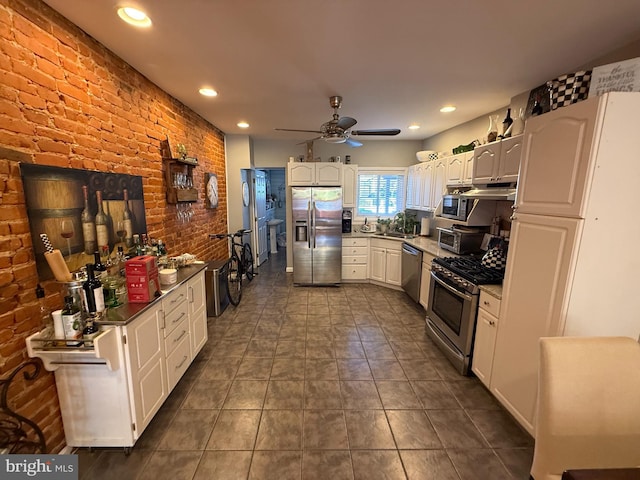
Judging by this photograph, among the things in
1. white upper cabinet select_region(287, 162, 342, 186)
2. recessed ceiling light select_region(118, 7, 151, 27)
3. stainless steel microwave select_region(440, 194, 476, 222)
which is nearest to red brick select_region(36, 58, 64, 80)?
recessed ceiling light select_region(118, 7, 151, 27)

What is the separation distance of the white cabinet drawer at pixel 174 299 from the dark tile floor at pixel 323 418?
757 millimetres

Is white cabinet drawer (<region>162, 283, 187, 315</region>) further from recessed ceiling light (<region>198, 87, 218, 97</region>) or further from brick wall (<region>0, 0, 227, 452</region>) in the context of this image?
recessed ceiling light (<region>198, 87, 218, 97</region>)

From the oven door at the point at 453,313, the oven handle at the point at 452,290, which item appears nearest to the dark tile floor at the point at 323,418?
the oven door at the point at 453,313

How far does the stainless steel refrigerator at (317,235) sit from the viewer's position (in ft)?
14.6

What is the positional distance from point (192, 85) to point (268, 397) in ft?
9.69

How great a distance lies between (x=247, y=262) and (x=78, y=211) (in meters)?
3.33

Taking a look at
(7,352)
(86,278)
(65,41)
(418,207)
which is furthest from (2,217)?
(418,207)

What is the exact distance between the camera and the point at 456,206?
3.29 meters

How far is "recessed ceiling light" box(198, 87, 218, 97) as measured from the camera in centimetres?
271

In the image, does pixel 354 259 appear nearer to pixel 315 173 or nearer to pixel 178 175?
pixel 315 173

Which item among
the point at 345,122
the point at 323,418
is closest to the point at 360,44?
the point at 345,122

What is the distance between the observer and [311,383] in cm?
233

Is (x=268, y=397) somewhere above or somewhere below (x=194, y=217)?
below

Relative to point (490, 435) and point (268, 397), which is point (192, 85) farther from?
point (490, 435)
